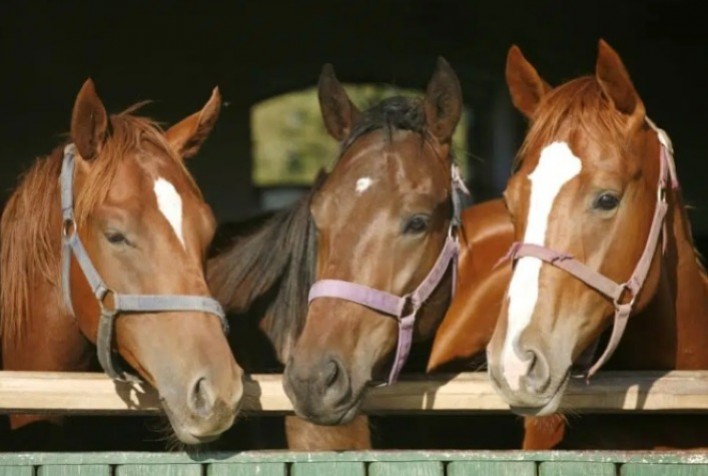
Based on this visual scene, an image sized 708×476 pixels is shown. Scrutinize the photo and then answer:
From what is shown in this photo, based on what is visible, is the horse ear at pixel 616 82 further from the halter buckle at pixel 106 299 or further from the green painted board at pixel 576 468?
the halter buckle at pixel 106 299

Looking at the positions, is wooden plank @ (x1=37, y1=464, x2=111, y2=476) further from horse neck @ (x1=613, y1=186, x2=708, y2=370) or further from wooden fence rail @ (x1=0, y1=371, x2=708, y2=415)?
horse neck @ (x1=613, y1=186, x2=708, y2=370)

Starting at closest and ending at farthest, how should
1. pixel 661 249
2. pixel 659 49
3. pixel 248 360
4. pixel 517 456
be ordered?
pixel 517 456
pixel 661 249
pixel 248 360
pixel 659 49

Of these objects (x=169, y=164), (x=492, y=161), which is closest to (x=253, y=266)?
(x=169, y=164)

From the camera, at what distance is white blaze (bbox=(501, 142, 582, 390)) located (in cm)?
279

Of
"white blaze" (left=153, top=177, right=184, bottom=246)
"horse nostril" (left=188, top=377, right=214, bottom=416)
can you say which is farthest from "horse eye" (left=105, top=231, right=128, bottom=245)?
"horse nostril" (left=188, top=377, right=214, bottom=416)

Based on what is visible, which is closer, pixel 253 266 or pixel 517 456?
pixel 517 456

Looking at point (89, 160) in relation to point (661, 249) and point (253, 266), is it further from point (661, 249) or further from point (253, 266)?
point (661, 249)

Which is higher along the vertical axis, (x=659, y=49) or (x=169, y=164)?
(x=169, y=164)

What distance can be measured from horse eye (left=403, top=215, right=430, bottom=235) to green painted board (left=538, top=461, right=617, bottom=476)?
68cm

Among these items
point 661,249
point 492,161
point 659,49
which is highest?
point 661,249

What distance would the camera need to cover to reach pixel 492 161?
848 centimetres

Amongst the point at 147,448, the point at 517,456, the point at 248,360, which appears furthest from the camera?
the point at 147,448

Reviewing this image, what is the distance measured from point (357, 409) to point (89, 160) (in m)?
0.88

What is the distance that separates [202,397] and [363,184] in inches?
27.5
